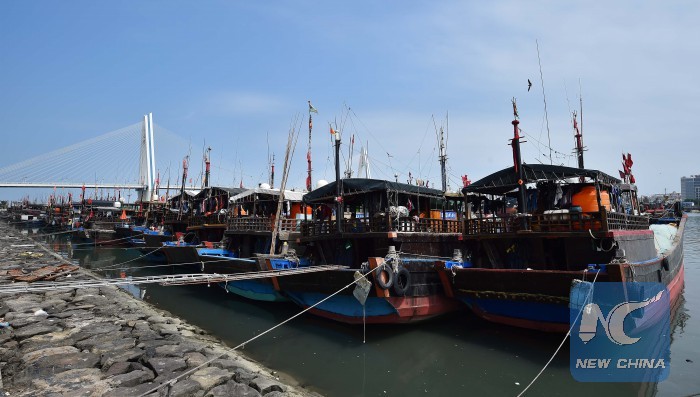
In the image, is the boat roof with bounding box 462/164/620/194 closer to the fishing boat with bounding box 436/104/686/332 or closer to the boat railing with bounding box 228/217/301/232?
the fishing boat with bounding box 436/104/686/332

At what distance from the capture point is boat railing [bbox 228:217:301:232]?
1939 cm

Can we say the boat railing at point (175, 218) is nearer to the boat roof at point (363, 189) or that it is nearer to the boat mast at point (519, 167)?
the boat roof at point (363, 189)

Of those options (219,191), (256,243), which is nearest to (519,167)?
(256,243)

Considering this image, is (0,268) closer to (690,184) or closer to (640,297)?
(640,297)

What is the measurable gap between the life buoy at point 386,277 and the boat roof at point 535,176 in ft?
15.0

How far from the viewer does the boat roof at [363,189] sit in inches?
549

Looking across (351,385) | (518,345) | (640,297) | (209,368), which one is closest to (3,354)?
(209,368)

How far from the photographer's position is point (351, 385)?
862cm

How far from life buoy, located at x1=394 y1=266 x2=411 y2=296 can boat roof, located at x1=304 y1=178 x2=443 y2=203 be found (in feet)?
10.9

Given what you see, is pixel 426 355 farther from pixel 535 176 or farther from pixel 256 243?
pixel 256 243

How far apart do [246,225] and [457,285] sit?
40.1 feet

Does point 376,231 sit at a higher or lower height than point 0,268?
higher

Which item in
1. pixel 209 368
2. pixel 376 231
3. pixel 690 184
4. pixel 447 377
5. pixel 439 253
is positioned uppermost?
pixel 690 184

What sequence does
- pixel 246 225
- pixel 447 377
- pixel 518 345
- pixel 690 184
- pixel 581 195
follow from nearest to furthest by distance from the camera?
pixel 447 377
pixel 518 345
pixel 581 195
pixel 246 225
pixel 690 184
